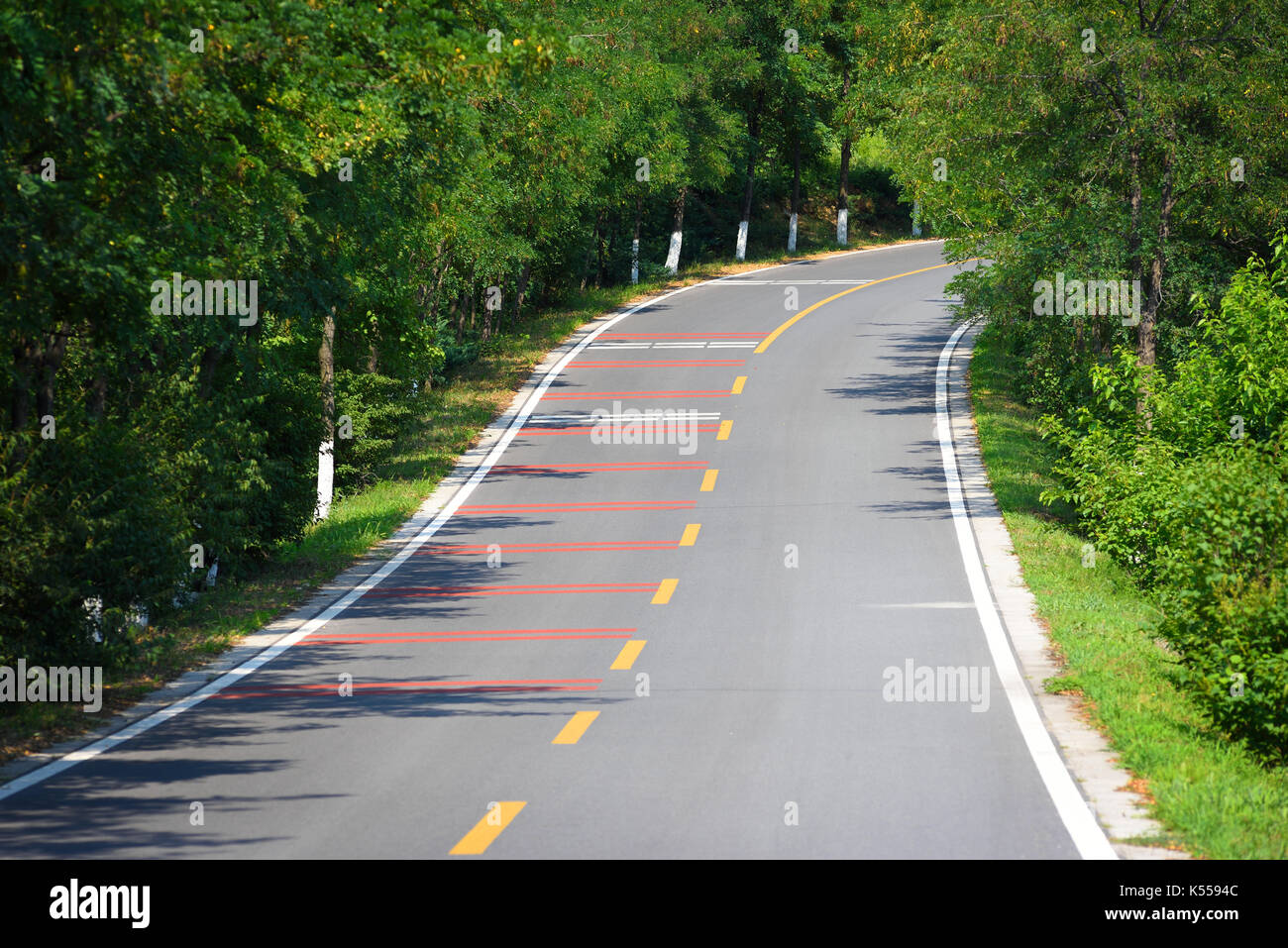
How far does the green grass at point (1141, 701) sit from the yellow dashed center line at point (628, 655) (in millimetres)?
3860

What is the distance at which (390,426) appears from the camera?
88.8ft

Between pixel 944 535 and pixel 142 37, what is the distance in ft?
43.0

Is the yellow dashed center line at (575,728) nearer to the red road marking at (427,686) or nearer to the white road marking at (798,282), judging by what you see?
the red road marking at (427,686)

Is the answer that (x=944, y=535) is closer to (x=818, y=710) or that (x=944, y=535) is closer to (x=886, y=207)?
Answer: (x=818, y=710)

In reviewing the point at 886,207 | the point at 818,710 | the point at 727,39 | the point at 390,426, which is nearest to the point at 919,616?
the point at 818,710

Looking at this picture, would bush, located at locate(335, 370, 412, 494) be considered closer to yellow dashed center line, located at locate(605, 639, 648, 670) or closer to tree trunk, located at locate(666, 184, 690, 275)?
yellow dashed center line, located at locate(605, 639, 648, 670)

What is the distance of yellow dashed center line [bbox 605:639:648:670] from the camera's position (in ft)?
42.3

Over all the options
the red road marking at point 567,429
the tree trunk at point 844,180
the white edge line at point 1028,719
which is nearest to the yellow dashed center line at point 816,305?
the red road marking at point 567,429

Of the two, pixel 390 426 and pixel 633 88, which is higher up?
pixel 633 88

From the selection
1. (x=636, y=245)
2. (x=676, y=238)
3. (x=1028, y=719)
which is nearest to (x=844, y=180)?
(x=676, y=238)

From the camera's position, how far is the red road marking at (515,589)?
1669 centimetres

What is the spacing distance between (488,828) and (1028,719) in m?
4.74

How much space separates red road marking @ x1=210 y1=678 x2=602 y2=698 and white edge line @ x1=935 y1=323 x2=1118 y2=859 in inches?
145

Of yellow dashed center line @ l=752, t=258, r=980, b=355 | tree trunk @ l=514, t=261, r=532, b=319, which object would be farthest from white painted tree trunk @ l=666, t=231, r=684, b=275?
tree trunk @ l=514, t=261, r=532, b=319
